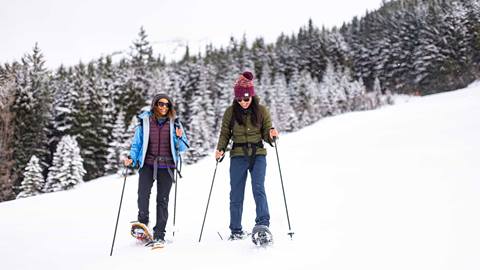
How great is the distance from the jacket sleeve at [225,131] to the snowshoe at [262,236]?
1.19 m

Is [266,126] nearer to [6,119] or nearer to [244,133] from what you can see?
[244,133]

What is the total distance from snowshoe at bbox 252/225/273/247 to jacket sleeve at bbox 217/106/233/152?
3.89 feet

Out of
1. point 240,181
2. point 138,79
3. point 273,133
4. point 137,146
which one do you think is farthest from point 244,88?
point 138,79

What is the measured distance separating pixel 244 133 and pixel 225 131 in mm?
265

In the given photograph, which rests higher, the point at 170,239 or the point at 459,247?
the point at 459,247

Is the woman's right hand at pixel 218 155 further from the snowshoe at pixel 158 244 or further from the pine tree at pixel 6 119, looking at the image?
the pine tree at pixel 6 119

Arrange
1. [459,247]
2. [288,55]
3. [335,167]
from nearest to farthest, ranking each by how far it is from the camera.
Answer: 1. [459,247]
2. [335,167]
3. [288,55]

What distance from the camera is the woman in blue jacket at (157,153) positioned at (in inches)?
170

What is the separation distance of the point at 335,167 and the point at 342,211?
3.73 m

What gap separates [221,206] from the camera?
6.66 metres

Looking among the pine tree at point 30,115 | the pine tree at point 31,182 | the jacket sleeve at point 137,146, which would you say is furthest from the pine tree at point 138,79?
the jacket sleeve at point 137,146

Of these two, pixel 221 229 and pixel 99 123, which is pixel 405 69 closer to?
pixel 99 123

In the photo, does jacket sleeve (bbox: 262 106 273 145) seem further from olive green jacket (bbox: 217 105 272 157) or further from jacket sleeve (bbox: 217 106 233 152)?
jacket sleeve (bbox: 217 106 233 152)

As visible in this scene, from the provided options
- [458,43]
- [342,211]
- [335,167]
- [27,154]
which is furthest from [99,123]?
[458,43]
